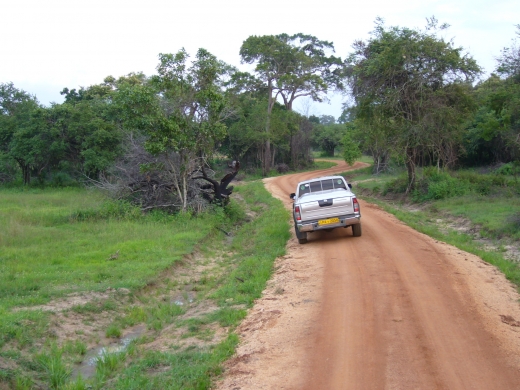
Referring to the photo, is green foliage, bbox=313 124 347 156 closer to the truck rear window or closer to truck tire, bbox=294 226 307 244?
the truck rear window

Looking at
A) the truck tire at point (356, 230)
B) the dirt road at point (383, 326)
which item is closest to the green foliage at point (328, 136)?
the truck tire at point (356, 230)

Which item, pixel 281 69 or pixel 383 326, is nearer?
pixel 383 326

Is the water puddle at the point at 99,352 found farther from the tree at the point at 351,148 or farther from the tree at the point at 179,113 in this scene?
the tree at the point at 351,148

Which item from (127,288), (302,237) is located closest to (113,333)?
(127,288)

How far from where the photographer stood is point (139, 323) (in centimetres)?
1052

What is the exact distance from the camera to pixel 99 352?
900 cm

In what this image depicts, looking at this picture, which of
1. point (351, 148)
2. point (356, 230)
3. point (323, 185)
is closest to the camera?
point (356, 230)

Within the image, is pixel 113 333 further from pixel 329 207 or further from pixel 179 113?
pixel 179 113

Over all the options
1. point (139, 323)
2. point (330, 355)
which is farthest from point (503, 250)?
point (139, 323)

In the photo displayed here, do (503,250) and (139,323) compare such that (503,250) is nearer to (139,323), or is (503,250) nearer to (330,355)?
(330,355)

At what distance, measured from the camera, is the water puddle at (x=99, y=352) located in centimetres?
809

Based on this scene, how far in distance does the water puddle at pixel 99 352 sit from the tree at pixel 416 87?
57.1 ft

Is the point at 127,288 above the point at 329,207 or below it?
below

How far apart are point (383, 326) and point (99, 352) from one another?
16.5ft
